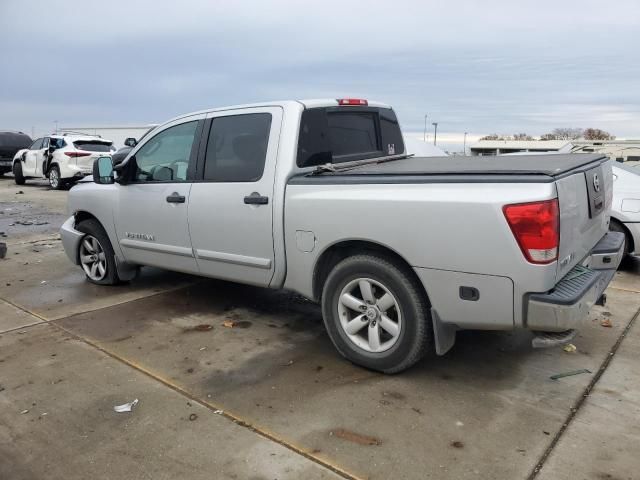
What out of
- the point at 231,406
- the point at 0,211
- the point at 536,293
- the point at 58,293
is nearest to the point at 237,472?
the point at 231,406

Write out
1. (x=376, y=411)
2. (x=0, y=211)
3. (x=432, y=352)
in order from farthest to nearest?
1. (x=0, y=211)
2. (x=432, y=352)
3. (x=376, y=411)

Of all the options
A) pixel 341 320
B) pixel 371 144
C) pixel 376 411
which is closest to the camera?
pixel 376 411

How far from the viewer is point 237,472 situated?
2.72 m

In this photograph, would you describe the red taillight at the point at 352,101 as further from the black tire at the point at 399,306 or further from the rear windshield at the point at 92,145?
the rear windshield at the point at 92,145

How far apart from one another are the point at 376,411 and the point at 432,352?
1056 mm

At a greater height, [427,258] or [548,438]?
[427,258]

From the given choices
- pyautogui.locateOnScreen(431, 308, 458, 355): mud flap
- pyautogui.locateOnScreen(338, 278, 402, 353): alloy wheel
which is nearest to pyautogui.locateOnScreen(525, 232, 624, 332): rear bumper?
pyautogui.locateOnScreen(431, 308, 458, 355): mud flap

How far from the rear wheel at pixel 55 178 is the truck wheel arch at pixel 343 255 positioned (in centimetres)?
1607

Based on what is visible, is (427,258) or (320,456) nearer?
(320,456)

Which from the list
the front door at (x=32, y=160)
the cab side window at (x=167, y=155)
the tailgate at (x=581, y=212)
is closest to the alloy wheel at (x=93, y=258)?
the cab side window at (x=167, y=155)

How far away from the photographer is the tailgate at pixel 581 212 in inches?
125

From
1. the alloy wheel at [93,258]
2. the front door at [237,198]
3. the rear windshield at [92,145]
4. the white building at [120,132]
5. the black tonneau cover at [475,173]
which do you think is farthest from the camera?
the white building at [120,132]

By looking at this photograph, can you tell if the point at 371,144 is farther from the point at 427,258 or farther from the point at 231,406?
the point at 231,406

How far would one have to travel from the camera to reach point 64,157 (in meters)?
17.3
